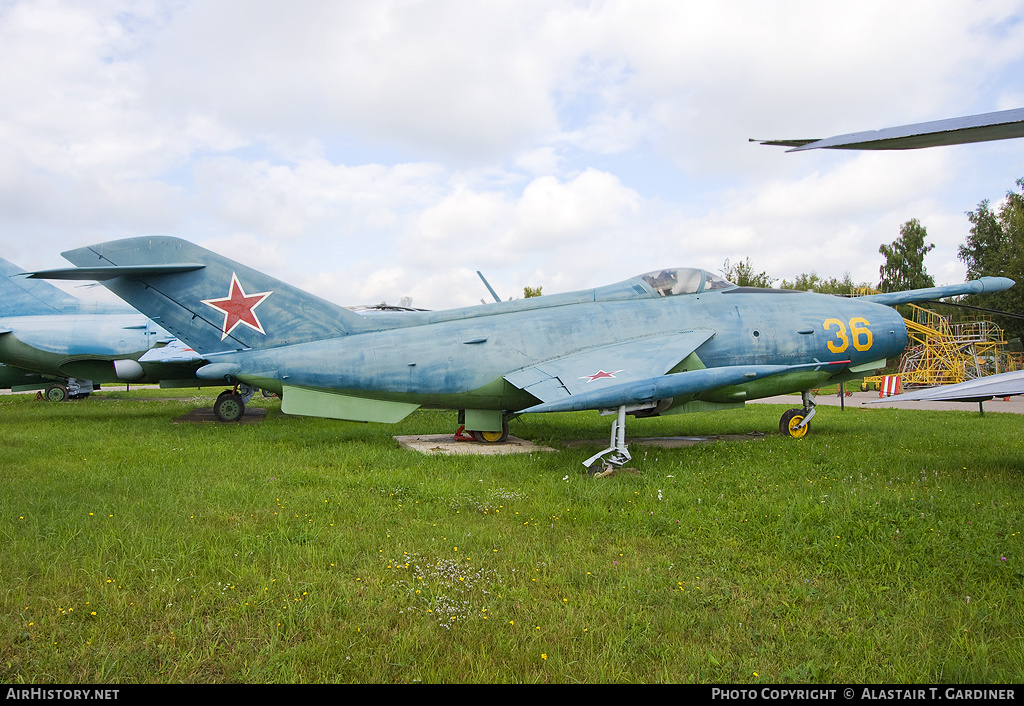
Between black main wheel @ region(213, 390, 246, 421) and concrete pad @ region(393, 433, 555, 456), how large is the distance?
563cm

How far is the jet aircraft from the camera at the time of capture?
9.01 m

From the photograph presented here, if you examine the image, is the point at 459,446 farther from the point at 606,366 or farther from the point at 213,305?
the point at 213,305

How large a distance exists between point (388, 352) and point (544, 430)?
4476 millimetres

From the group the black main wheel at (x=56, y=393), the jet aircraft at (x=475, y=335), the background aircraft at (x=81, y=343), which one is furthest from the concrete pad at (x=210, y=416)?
the black main wheel at (x=56, y=393)

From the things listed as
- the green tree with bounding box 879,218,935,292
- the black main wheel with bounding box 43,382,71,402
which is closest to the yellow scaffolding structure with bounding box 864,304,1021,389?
the green tree with bounding box 879,218,935,292

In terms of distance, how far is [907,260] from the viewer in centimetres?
4800

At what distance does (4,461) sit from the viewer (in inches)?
322

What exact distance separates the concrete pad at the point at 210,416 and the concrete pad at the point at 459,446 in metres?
5.37

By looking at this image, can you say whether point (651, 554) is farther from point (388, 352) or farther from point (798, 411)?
point (798, 411)

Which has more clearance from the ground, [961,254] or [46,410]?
[961,254]

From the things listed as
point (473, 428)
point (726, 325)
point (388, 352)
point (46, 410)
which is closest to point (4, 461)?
point (388, 352)

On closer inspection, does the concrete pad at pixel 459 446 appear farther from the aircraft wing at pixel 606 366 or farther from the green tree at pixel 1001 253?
the green tree at pixel 1001 253

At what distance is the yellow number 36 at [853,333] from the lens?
32.1ft

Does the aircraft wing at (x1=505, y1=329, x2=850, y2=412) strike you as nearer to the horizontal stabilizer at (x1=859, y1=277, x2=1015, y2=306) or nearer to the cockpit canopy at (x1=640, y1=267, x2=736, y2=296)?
the cockpit canopy at (x1=640, y1=267, x2=736, y2=296)
